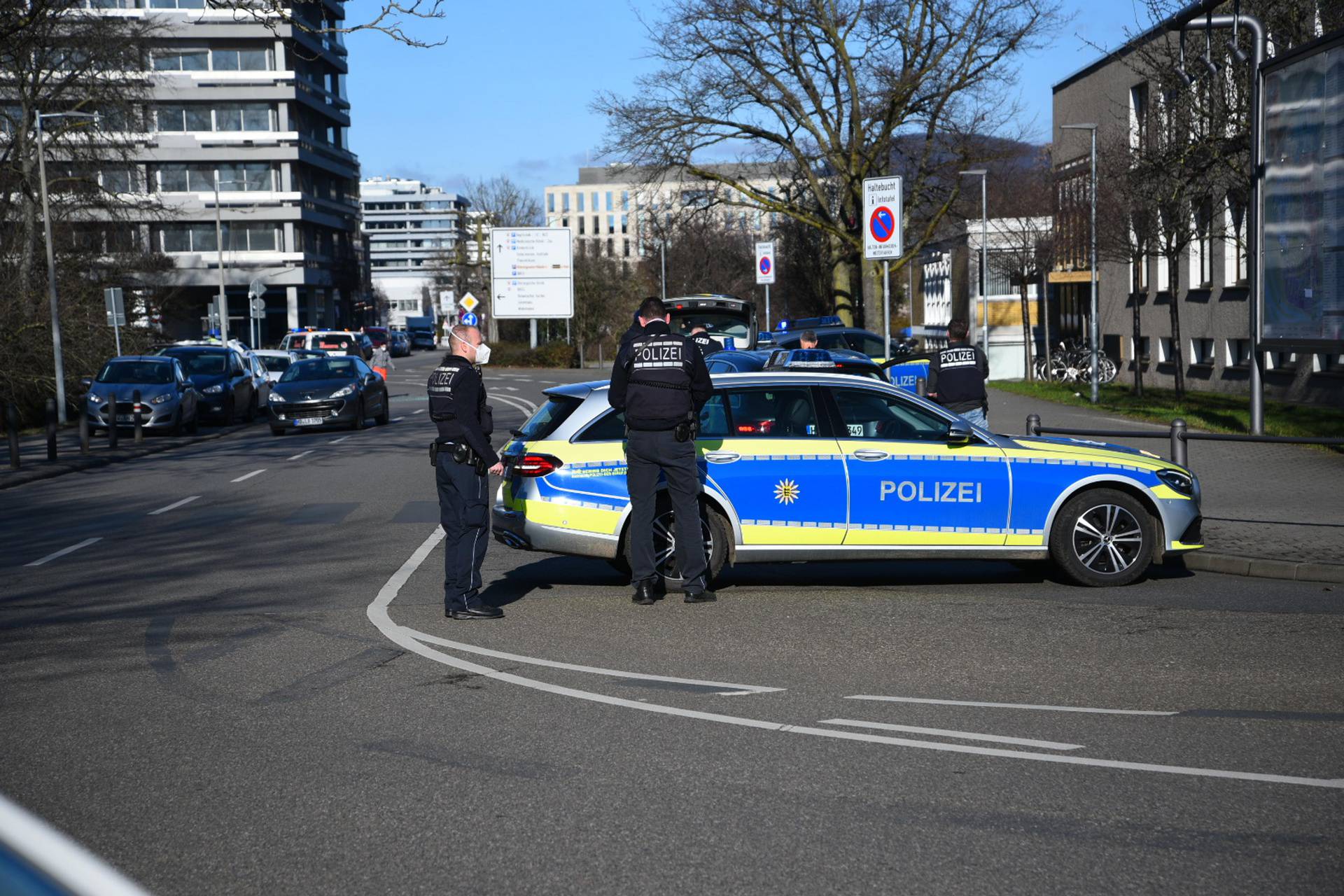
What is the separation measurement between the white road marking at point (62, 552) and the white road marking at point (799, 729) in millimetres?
4803

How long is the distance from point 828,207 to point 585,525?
34.5 m

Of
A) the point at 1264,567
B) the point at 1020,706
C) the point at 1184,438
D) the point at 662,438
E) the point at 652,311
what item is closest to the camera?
the point at 1020,706

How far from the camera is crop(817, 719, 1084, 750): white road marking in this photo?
5.96 meters

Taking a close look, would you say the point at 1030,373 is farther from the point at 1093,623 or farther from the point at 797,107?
the point at 1093,623

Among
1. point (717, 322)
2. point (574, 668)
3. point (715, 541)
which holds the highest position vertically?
point (717, 322)

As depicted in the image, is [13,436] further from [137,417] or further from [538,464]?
[538,464]

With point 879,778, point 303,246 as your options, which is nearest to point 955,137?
point 879,778

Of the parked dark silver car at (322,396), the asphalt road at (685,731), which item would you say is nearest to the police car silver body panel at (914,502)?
the asphalt road at (685,731)

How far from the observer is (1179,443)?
41.9ft

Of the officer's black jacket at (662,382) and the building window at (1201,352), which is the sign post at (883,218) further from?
the building window at (1201,352)

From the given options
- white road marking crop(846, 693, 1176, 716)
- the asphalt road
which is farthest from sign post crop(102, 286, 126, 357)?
white road marking crop(846, 693, 1176, 716)

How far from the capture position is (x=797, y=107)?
40.0 meters

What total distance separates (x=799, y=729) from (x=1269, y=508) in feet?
29.9

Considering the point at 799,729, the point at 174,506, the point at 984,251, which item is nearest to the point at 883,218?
the point at 174,506
